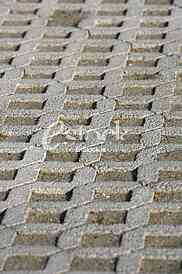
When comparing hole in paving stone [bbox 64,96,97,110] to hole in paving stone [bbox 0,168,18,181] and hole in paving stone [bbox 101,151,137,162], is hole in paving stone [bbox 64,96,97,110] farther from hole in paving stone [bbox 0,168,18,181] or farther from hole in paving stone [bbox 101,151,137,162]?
hole in paving stone [bbox 0,168,18,181]

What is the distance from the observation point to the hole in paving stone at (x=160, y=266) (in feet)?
11.1

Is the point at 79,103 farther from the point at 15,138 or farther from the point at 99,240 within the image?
the point at 99,240

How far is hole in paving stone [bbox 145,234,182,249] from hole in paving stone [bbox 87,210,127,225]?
7.1 inches

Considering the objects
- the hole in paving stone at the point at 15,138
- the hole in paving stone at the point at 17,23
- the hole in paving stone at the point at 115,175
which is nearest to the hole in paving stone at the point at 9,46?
the hole in paving stone at the point at 17,23

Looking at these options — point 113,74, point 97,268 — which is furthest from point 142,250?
point 113,74

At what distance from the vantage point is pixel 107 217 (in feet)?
12.3

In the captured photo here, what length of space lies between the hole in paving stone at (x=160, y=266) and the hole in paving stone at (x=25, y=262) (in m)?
0.41

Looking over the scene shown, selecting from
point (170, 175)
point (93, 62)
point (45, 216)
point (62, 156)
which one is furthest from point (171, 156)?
point (93, 62)

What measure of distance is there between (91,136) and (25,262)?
1092mm

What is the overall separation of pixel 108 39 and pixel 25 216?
202 cm

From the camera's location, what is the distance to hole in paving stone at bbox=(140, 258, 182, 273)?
133 inches

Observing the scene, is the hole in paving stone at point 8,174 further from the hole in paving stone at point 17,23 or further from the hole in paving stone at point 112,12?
the hole in paving stone at point 112,12

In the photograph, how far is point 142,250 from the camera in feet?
11.5

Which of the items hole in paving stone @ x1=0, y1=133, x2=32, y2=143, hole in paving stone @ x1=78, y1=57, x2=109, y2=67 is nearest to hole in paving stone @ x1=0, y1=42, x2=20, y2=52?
hole in paving stone @ x1=78, y1=57, x2=109, y2=67
